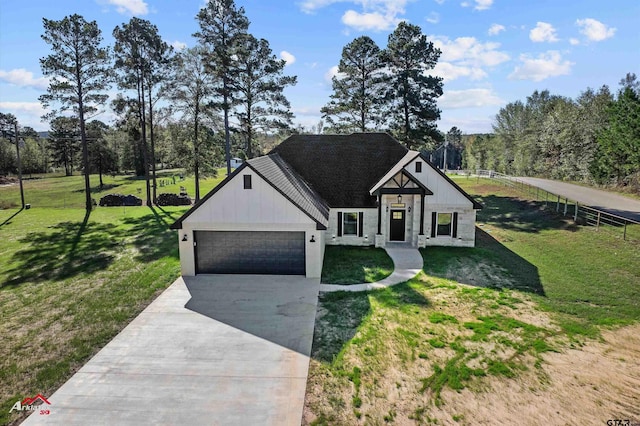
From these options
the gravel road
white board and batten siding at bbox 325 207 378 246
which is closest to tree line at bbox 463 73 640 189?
the gravel road

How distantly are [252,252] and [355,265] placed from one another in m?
4.70

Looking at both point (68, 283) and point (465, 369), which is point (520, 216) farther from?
point (68, 283)

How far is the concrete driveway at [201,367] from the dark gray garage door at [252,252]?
1.94 meters

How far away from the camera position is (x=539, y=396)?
7586 mm

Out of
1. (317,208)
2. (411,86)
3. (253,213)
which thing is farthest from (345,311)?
(411,86)

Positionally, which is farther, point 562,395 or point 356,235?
point 356,235

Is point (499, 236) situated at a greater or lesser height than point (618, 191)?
lesser

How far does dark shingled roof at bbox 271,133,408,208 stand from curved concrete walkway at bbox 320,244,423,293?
2.86 m

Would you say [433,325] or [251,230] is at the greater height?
[251,230]

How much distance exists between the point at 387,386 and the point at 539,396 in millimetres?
3153

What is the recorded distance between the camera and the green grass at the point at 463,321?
25.9 feet

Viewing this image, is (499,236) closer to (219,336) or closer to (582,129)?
(219,336)

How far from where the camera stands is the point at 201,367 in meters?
8.67

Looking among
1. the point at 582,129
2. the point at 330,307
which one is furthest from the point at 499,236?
the point at 582,129
